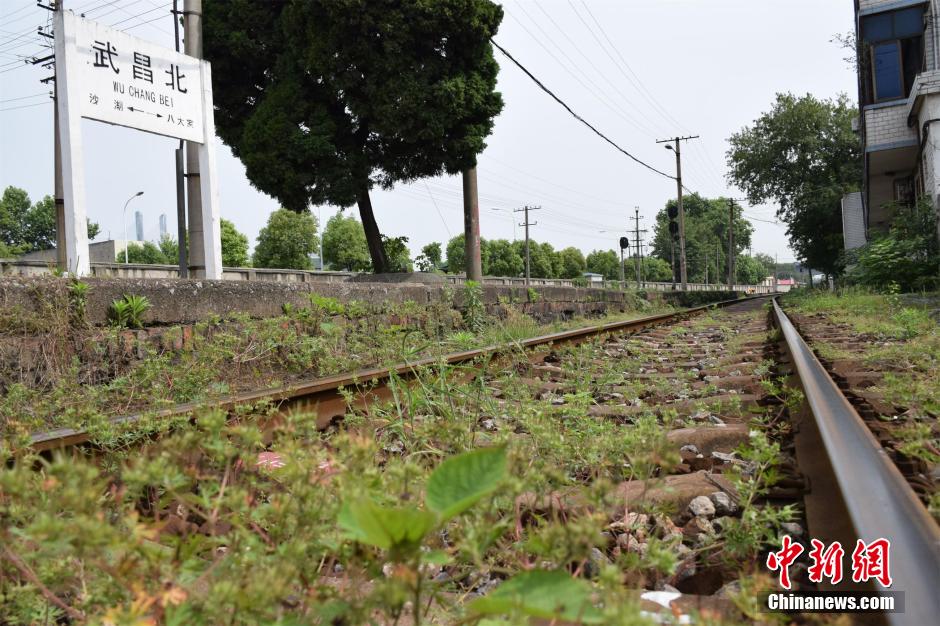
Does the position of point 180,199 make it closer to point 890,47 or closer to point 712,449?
point 712,449

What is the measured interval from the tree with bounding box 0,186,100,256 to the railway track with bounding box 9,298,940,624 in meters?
80.1

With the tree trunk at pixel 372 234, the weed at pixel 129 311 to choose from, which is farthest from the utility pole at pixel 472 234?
the weed at pixel 129 311

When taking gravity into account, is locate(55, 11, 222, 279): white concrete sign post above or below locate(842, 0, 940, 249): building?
below

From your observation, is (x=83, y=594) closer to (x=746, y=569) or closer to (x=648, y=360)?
(x=746, y=569)

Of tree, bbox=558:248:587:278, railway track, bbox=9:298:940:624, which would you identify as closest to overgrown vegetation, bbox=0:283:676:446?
railway track, bbox=9:298:940:624

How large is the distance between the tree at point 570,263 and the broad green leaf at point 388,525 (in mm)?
87670

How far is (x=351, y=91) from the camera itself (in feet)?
57.4

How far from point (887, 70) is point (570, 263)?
72784 mm

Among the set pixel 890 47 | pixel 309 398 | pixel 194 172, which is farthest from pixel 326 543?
pixel 890 47

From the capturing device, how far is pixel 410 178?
1912cm

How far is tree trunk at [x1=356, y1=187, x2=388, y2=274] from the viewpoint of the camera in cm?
1870

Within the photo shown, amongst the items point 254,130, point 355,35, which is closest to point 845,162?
point 355,35

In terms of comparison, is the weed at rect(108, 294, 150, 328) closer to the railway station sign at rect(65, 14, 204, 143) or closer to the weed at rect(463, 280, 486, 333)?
the railway station sign at rect(65, 14, 204, 143)

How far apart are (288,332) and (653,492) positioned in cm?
378
